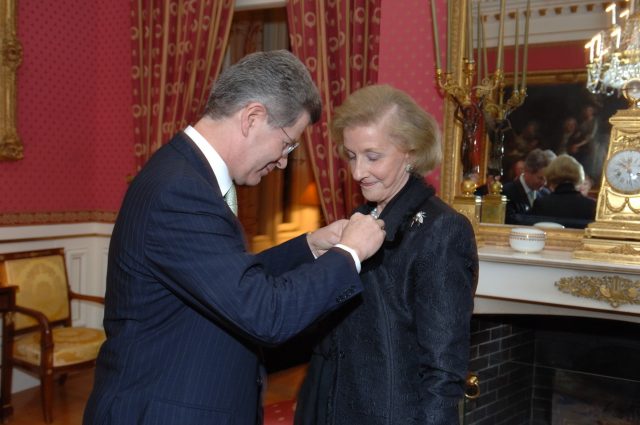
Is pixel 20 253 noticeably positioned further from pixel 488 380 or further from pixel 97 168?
pixel 488 380

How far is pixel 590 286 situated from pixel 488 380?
79 centimetres

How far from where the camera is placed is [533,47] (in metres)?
3.28

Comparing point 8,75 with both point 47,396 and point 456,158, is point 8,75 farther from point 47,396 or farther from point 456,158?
point 456,158

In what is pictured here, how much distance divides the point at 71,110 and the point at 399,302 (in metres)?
3.75

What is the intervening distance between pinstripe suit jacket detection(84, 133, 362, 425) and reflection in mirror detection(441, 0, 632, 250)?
7.05 ft

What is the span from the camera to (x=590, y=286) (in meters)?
2.87

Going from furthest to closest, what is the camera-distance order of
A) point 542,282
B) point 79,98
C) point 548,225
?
point 79,98
point 548,225
point 542,282

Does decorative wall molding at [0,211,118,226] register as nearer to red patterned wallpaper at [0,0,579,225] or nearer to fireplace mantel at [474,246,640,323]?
red patterned wallpaper at [0,0,579,225]

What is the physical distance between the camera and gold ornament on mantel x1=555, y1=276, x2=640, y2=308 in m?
2.78

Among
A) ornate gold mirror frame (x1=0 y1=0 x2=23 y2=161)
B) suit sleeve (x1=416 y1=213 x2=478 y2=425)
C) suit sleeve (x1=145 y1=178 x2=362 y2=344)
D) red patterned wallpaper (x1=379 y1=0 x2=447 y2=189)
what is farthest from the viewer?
ornate gold mirror frame (x1=0 y1=0 x2=23 y2=161)

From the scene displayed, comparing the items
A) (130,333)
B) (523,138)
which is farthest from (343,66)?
(130,333)

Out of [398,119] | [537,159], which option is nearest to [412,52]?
[537,159]

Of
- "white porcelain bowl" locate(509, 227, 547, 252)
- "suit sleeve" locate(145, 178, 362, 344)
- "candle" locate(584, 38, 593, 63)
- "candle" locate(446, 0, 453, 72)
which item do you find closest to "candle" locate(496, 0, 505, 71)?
"candle" locate(446, 0, 453, 72)

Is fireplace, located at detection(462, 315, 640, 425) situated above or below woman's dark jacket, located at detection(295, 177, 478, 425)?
below
